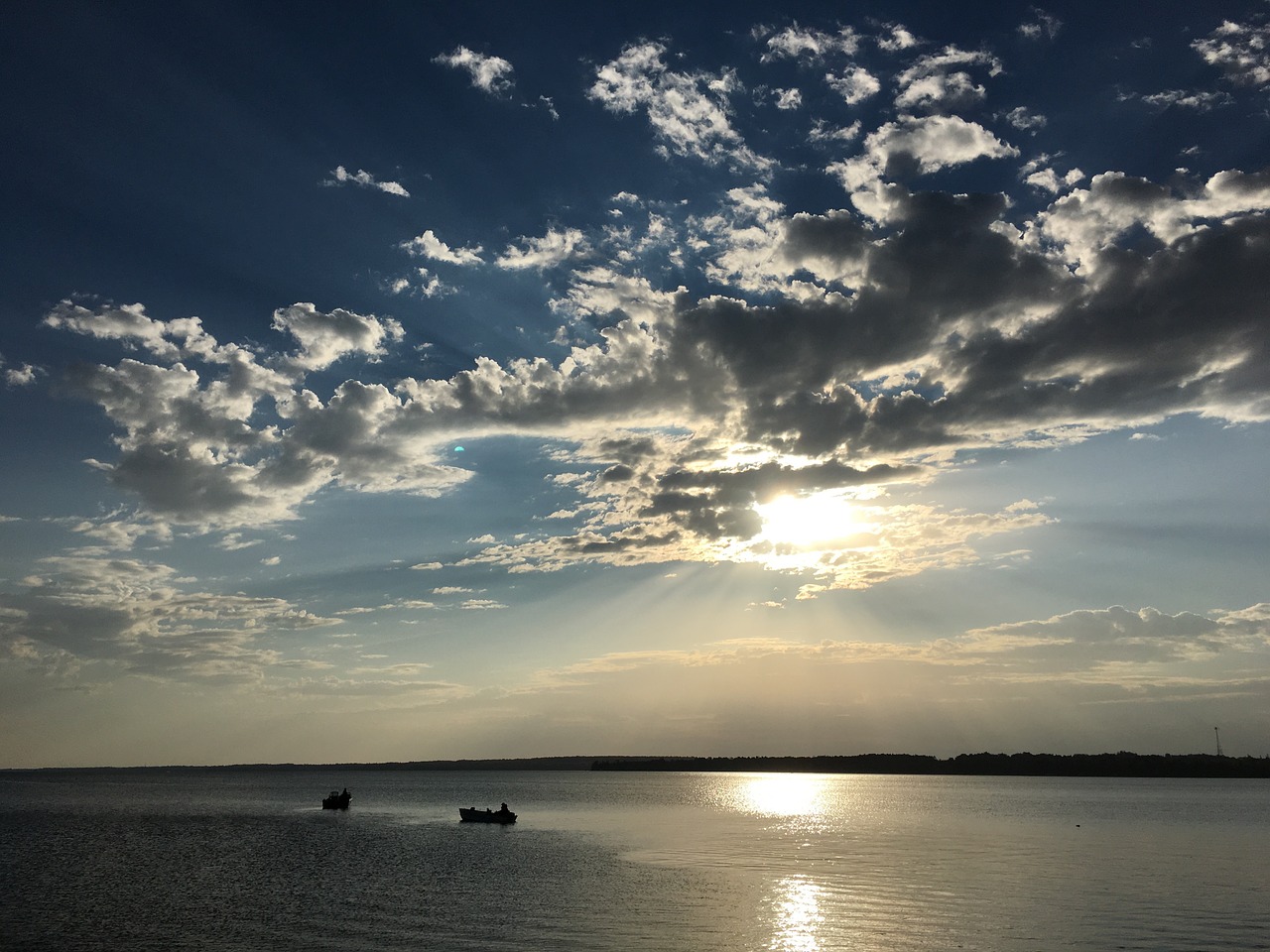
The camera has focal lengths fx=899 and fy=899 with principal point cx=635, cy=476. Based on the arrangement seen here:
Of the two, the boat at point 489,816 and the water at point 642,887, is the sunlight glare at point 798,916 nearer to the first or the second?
the water at point 642,887

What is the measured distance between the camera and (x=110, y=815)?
131 meters

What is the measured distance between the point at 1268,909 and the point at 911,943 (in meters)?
22.8

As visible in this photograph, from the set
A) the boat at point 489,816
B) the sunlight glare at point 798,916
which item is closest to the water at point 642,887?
the sunlight glare at point 798,916

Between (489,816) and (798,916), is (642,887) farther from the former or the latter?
(489,816)

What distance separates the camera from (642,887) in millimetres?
56906

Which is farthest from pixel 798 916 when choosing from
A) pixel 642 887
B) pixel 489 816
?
pixel 489 816

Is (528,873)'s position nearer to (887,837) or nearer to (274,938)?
(274,938)

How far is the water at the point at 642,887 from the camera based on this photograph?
41969mm

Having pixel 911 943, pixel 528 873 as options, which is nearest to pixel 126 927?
pixel 528 873

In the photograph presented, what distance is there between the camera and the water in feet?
138

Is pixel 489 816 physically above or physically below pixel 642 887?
below

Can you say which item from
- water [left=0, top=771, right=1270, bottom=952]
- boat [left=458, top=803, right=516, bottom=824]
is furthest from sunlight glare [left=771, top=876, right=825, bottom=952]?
boat [left=458, top=803, right=516, bottom=824]

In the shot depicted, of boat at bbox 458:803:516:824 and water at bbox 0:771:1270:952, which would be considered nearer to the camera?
water at bbox 0:771:1270:952

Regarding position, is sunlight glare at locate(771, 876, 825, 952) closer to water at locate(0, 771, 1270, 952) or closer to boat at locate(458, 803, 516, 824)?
water at locate(0, 771, 1270, 952)
